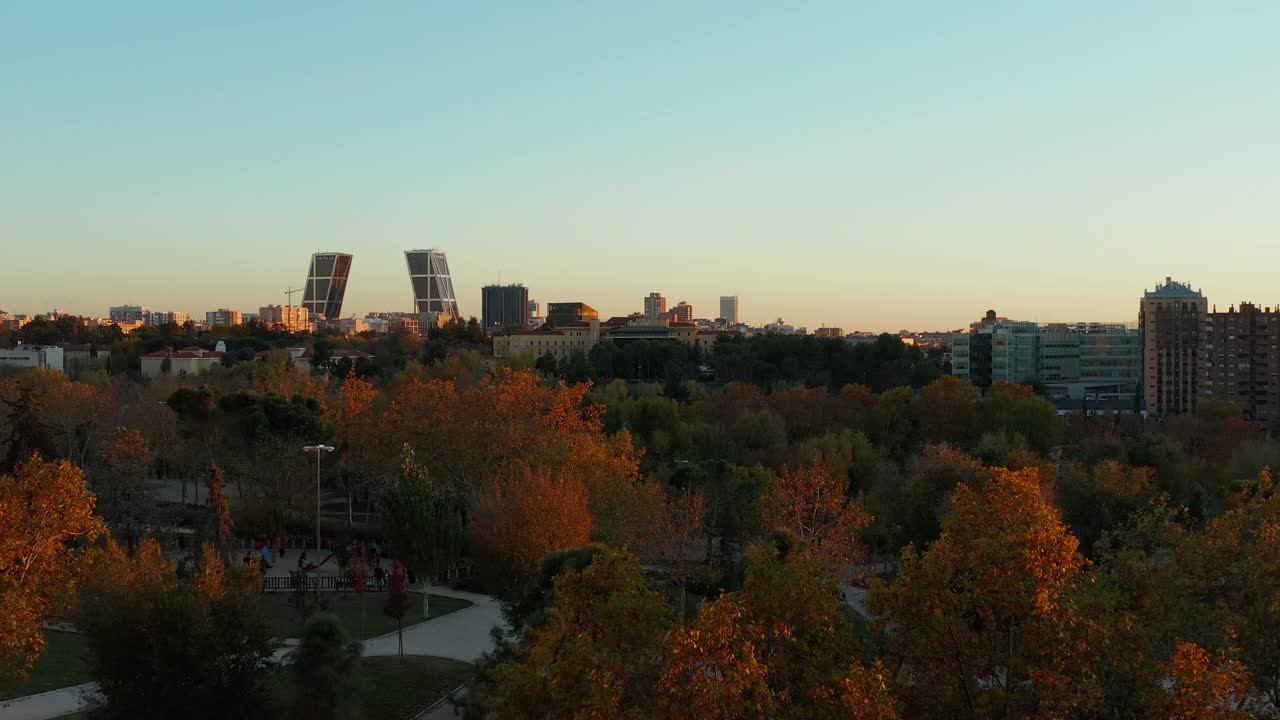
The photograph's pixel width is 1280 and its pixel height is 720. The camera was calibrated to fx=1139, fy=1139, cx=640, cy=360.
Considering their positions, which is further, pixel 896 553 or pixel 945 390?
pixel 945 390

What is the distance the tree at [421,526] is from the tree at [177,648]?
27.9ft

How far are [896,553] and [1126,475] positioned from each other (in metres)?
8.64

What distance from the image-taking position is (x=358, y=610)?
977 inches

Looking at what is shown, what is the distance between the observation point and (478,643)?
22.1 metres

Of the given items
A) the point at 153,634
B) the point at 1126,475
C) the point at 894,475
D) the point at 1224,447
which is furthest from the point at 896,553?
the point at 1224,447

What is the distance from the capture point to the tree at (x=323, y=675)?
15180 millimetres

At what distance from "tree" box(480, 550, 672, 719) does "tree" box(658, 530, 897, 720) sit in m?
0.66

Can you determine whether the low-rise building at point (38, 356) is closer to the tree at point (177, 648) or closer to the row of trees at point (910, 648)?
the tree at point (177, 648)

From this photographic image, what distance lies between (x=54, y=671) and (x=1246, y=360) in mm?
74885

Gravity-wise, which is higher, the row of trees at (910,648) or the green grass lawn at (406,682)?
the row of trees at (910,648)

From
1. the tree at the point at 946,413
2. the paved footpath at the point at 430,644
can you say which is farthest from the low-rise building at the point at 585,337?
the paved footpath at the point at 430,644

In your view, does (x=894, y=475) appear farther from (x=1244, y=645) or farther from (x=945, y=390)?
(x=1244, y=645)

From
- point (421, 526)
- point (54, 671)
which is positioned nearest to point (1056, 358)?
point (421, 526)

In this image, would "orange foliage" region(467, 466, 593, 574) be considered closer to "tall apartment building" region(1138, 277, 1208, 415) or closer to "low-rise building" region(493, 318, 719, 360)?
"tall apartment building" region(1138, 277, 1208, 415)
